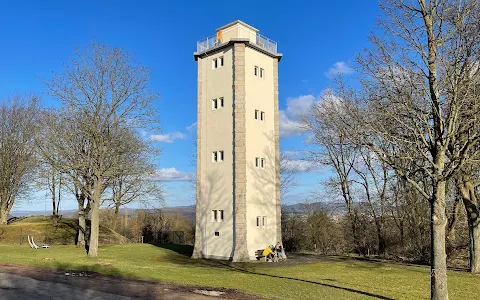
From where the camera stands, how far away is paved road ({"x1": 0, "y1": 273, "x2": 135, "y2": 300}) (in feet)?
34.2

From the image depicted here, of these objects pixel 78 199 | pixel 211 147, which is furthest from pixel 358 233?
pixel 78 199

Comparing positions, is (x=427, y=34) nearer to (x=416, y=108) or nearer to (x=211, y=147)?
(x=416, y=108)

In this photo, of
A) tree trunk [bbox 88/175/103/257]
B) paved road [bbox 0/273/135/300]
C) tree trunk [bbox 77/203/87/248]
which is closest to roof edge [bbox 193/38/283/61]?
tree trunk [bbox 88/175/103/257]

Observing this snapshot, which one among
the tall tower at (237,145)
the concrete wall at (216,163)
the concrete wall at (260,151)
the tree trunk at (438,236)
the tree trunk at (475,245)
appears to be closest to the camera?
the tree trunk at (438,236)

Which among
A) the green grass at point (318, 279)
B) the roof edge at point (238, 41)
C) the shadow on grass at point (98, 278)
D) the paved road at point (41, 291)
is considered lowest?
the green grass at point (318, 279)


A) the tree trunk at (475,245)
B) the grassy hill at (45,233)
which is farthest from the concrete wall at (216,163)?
the grassy hill at (45,233)

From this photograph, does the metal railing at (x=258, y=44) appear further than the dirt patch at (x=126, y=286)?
Yes

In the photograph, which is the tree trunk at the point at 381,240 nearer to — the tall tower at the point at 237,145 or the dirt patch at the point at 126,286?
the tall tower at the point at 237,145

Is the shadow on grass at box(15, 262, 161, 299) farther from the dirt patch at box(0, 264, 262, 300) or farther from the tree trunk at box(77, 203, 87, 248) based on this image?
the tree trunk at box(77, 203, 87, 248)

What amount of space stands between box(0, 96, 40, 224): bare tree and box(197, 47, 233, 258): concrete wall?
22.7 meters

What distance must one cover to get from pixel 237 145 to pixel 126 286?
520 inches

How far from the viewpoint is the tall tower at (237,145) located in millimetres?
24500

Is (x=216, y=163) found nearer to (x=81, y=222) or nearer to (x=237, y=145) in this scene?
(x=237, y=145)

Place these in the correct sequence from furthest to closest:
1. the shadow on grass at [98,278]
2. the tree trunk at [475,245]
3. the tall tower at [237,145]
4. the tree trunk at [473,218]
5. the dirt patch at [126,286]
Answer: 1. the tall tower at [237,145]
2. the tree trunk at [475,245]
3. the tree trunk at [473,218]
4. the shadow on grass at [98,278]
5. the dirt patch at [126,286]
